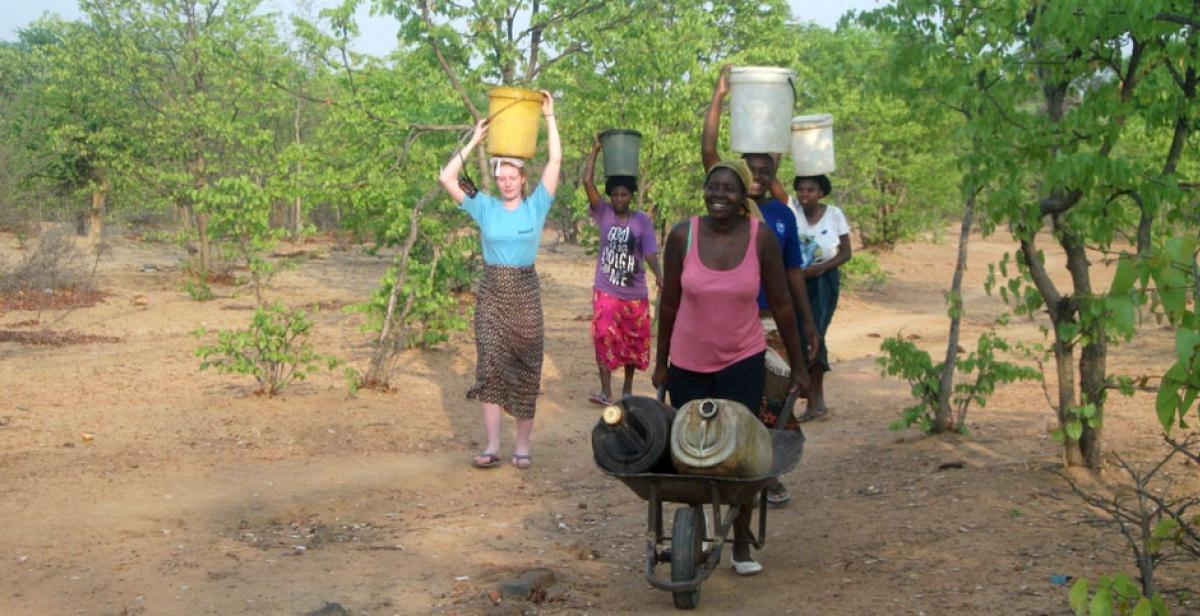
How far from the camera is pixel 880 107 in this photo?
18.7 meters

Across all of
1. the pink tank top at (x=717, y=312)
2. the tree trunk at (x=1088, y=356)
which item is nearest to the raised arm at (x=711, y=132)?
the pink tank top at (x=717, y=312)

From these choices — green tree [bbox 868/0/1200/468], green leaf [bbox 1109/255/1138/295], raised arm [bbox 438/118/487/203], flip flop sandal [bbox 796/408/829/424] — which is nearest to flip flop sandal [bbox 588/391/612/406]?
flip flop sandal [bbox 796/408/829/424]

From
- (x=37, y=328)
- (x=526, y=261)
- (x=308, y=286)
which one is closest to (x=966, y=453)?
(x=526, y=261)

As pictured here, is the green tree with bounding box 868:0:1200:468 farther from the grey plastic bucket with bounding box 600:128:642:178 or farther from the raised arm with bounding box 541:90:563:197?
the grey plastic bucket with bounding box 600:128:642:178

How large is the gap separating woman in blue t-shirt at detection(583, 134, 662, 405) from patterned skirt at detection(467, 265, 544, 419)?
1.64 m

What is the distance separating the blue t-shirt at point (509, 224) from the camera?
7.09m

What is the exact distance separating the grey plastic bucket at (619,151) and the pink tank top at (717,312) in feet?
12.2

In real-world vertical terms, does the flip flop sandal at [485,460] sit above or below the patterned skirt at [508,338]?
below

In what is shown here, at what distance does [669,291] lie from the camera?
5.09 meters

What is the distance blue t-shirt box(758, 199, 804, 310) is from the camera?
528 centimetres

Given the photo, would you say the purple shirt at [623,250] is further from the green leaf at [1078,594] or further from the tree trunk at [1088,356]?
the green leaf at [1078,594]

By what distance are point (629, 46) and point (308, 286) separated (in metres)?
10.2

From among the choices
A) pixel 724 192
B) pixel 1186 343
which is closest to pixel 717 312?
pixel 724 192

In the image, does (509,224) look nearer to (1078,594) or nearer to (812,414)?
(812,414)
